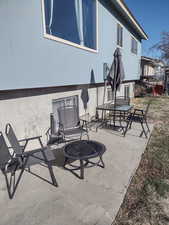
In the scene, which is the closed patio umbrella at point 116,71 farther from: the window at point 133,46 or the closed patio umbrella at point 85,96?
the window at point 133,46

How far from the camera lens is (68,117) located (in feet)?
14.5

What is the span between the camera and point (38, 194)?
2.30m

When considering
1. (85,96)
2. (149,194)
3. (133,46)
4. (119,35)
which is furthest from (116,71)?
(133,46)

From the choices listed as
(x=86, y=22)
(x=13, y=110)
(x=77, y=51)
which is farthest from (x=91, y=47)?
(x=13, y=110)

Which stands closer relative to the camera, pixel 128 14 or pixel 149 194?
pixel 149 194

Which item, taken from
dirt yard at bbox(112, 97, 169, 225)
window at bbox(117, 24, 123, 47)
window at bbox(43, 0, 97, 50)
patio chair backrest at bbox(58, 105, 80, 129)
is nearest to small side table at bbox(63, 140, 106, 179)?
dirt yard at bbox(112, 97, 169, 225)

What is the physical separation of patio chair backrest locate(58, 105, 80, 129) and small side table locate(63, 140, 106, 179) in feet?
4.32

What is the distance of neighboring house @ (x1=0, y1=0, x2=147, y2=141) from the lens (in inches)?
110

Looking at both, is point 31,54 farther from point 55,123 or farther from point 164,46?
point 164,46

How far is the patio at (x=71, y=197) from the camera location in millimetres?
1899

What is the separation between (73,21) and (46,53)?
2.00m

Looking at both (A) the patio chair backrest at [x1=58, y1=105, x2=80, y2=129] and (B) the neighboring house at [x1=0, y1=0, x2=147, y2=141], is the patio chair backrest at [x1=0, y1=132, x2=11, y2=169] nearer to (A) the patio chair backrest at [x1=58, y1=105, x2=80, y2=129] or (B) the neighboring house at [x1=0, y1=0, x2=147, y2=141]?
(B) the neighboring house at [x1=0, y1=0, x2=147, y2=141]

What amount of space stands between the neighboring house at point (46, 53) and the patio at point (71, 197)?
129 cm

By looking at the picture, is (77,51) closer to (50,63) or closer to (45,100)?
(50,63)
